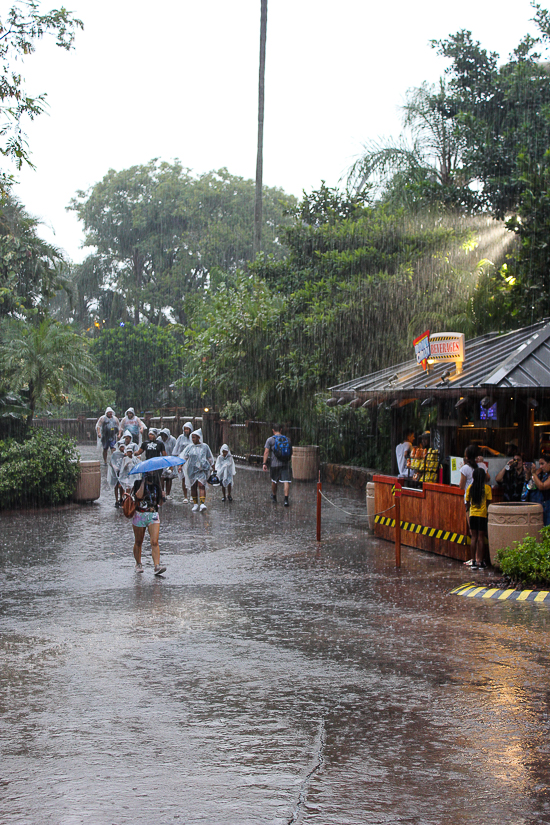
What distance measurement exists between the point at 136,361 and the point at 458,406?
37.6 m

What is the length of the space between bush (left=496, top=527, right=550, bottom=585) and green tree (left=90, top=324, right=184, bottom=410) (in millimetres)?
41615

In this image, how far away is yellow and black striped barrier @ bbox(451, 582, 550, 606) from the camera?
971 cm

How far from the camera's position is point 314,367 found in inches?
1012

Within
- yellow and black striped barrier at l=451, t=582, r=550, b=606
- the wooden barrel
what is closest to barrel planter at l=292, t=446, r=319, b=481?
the wooden barrel

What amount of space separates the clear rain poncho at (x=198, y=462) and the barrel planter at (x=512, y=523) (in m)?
7.78

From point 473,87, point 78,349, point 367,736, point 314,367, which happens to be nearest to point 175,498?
point 78,349

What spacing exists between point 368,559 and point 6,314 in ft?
57.0

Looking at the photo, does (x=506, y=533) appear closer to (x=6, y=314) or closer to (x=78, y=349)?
(x=78, y=349)

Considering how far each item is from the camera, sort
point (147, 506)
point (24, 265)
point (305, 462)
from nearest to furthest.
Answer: point (147, 506) → point (24, 265) → point (305, 462)

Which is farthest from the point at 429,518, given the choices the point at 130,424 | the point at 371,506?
the point at 130,424

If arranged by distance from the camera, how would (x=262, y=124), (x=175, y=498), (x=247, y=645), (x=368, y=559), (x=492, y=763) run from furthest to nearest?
(x=262, y=124)
(x=175, y=498)
(x=368, y=559)
(x=247, y=645)
(x=492, y=763)

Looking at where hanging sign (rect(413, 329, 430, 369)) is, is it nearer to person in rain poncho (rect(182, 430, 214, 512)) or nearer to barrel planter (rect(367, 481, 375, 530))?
barrel planter (rect(367, 481, 375, 530))

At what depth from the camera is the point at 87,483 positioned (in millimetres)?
19391

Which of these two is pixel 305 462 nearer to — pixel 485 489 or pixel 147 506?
pixel 485 489
